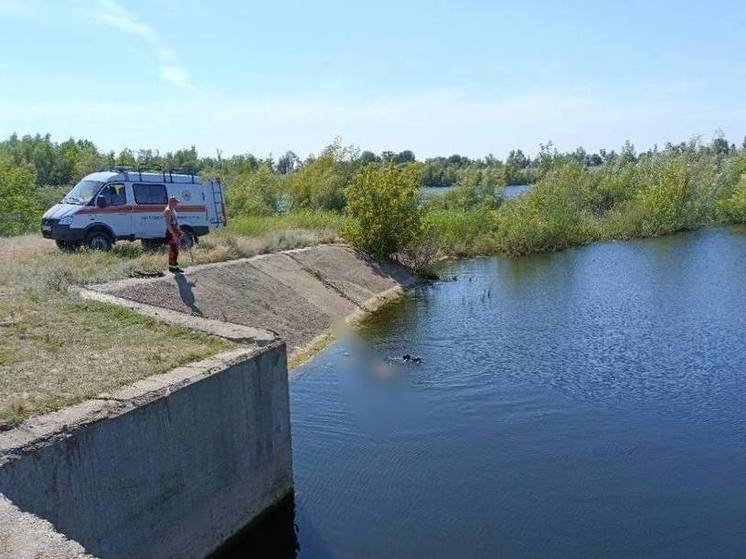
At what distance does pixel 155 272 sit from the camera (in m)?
18.4

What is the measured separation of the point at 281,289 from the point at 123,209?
229 inches

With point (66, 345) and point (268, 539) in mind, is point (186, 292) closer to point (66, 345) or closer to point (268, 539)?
point (66, 345)

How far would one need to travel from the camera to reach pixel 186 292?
1842cm

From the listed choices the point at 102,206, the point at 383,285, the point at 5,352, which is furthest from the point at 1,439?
the point at 383,285

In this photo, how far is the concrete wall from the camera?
748 centimetres

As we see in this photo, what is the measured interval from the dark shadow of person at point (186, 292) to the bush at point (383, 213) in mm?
14931

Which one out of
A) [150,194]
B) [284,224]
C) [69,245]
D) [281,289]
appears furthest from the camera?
[284,224]

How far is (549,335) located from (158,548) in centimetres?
1507

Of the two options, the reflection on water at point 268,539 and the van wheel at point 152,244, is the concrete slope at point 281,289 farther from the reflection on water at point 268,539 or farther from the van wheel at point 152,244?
the reflection on water at point 268,539

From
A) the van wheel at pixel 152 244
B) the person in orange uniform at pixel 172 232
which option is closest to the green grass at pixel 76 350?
the person in orange uniform at pixel 172 232

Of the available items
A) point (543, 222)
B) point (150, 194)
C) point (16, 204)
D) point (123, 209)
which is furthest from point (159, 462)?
point (16, 204)

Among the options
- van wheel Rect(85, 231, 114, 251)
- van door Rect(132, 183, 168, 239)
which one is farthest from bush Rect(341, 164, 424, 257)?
van wheel Rect(85, 231, 114, 251)

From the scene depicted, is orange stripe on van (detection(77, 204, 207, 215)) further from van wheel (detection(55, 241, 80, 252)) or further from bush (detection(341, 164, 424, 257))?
bush (detection(341, 164, 424, 257))

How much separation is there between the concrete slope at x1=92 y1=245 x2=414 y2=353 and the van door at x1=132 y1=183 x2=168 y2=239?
8.40 ft
